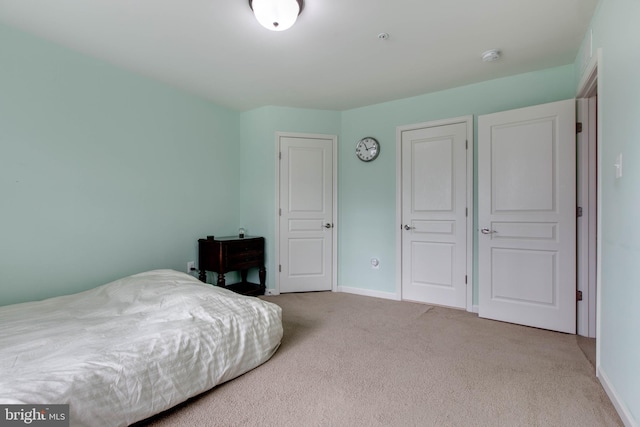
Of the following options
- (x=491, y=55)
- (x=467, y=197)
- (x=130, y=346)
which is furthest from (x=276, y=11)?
(x=467, y=197)

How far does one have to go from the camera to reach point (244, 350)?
187cm

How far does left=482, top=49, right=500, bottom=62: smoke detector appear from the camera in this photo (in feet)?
8.21

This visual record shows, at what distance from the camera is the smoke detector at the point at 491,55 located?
2.50m

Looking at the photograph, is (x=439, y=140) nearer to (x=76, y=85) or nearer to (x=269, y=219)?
(x=269, y=219)

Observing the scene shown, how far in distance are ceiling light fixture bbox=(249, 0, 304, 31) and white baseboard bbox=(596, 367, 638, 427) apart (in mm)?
2731

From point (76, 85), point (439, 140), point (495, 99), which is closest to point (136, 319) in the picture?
point (76, 85)

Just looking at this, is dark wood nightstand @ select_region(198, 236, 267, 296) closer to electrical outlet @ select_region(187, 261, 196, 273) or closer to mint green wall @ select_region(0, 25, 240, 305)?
electrical outlet @ select_region(187, 261, 196, 273)

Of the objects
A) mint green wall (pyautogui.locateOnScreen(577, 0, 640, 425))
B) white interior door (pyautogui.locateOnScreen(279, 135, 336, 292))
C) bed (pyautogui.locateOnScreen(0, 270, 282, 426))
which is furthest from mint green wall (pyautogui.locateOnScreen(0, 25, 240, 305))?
mint green wall (pyautogui.locateOnScreen(577, 0, 640, 425))

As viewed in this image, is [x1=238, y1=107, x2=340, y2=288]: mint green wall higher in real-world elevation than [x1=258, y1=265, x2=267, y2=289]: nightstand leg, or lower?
higher

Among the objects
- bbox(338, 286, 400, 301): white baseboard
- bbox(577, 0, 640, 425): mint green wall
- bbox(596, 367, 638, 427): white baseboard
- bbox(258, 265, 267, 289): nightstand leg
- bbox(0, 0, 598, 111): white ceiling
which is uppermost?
bbox(0, 0, 598, 111): white ceiling

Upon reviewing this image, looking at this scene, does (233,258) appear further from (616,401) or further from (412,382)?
(616,401)

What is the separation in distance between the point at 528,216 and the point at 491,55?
1436 millimetres

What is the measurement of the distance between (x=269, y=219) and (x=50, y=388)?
9.16 ft

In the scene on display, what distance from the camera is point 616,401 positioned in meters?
1.55
